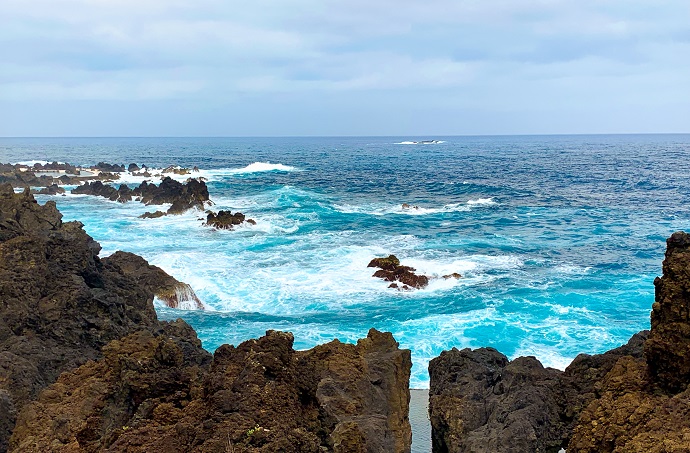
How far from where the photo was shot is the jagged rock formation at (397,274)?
22.4 metres

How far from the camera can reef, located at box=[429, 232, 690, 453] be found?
18.1 ft

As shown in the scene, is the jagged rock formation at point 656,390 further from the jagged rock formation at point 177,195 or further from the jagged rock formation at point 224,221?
the jagged rock formation at point 177,195

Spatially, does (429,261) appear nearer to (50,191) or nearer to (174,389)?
(174,389)

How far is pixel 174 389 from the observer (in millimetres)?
6957

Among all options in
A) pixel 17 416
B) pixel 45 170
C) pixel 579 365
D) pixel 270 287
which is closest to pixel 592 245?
pixel 270 287

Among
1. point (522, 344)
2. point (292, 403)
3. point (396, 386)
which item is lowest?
point (522, 344)

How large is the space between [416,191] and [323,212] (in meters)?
19.0

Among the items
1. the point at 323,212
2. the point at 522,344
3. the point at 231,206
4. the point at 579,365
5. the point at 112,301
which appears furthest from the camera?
the point at 231,206

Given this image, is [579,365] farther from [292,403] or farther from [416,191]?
[416,191]

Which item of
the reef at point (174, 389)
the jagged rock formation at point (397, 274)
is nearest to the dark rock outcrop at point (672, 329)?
the reef at point (174, 389)

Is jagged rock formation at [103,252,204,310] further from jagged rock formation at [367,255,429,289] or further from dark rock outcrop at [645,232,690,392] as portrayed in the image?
dark rock outcrop at [645,232,690,392]

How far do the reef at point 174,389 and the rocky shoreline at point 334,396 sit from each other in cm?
2

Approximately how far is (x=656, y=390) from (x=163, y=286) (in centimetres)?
1708

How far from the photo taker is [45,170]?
77812 millimetres
